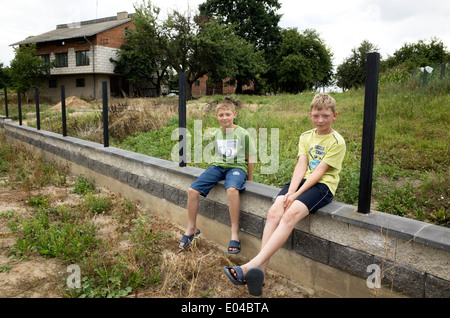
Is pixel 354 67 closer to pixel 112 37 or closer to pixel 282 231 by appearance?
pixel 112 37

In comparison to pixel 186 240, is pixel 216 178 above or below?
above

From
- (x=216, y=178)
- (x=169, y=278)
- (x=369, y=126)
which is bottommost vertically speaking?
(x=169, y=278)

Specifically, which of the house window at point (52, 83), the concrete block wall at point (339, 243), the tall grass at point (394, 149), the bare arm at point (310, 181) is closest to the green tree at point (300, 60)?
the house window at point (52, 83)

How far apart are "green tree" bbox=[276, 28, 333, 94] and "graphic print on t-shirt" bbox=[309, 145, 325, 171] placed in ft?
99.7

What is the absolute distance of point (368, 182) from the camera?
2.29 metres

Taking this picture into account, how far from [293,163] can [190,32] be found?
881 inches

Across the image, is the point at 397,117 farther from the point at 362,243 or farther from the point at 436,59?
the point at 436,59

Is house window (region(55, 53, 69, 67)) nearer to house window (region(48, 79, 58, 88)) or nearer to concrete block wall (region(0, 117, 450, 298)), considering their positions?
house window (region(48, 79, 58, 88))

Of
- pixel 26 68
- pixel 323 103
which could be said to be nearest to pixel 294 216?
pixel 323 103

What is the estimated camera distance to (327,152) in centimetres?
250

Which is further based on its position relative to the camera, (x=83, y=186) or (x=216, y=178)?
(x=83, y=186)

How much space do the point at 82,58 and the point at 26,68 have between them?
4.62 m

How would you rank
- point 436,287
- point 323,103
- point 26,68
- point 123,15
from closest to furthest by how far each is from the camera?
point 436,287 → point 323,103 → point 26,68 → point 123,15

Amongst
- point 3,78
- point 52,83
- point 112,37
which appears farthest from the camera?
point 3,78
